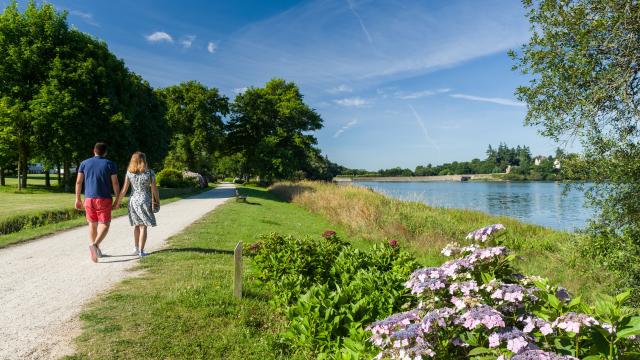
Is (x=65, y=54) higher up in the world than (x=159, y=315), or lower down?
higher up

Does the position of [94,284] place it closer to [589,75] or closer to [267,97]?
[589,75]

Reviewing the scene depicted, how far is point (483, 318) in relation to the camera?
2473 millimetres

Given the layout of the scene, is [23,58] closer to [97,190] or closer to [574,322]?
[97,190]

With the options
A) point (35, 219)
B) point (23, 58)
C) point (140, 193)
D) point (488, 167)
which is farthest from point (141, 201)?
point (488, 167)

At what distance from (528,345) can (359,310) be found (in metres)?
2.42

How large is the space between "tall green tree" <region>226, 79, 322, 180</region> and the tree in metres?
31.2

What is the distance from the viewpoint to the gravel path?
458 centimetres

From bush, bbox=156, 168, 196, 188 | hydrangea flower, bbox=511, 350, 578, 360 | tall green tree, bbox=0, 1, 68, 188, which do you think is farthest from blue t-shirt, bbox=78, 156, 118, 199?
bush, bbox=156, 168, 196, 188

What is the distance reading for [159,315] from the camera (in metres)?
5.39

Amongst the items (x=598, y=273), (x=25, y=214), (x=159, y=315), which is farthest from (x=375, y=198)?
(x=159, y=315)

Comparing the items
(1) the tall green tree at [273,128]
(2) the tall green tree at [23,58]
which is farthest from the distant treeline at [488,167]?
(2) the tall green tree at [23,58]

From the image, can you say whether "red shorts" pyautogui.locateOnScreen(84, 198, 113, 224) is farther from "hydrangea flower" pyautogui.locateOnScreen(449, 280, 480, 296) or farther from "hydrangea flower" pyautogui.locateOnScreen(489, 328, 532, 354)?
"hydrangea flower" pyautogui.locateOnScreen(489, 328, 532, 354)

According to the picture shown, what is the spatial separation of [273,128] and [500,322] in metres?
45.9

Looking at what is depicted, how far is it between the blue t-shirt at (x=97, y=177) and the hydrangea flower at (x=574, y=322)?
8503 mm
